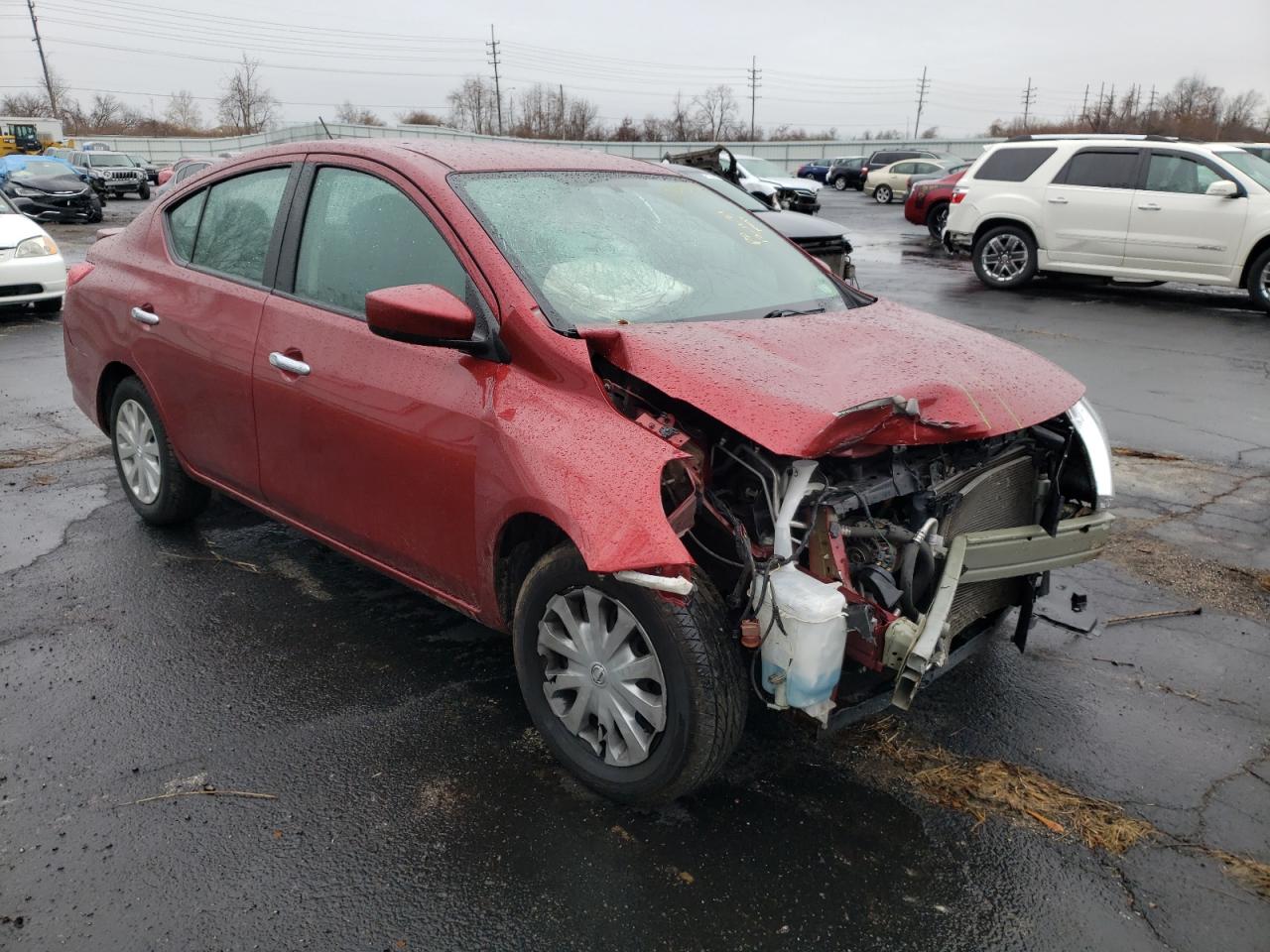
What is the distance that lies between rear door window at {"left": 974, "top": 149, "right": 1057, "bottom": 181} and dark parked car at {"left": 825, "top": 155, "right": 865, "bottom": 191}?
29372 millimetres

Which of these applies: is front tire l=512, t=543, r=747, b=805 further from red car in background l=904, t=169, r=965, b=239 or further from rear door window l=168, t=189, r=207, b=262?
red car in background l=904, t=169, r=965, b=239

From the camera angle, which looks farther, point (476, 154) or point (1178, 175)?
point (1178, 175)

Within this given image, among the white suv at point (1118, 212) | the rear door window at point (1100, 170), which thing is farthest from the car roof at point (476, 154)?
the rear door window at point (1100, 170)

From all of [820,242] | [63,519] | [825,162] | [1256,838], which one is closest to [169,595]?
[63,519]

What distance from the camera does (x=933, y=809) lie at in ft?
9.21

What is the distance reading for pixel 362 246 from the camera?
3.45 meters

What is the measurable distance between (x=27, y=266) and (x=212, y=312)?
331 inches

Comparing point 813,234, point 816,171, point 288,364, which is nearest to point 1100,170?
point 813,234

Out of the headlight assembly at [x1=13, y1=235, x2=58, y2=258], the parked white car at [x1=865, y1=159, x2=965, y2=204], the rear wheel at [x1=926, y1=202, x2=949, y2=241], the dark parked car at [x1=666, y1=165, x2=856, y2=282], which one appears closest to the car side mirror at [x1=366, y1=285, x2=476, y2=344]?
the dark parked car at [x1=666, y1=165, x2=856, y2=282]

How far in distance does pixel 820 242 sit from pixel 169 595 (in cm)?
806

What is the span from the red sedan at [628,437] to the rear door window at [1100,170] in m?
9.87

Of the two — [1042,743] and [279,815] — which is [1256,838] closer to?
[1042,743]

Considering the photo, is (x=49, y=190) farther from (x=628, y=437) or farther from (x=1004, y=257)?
(x=628, y=437)

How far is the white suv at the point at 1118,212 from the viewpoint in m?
11.2
